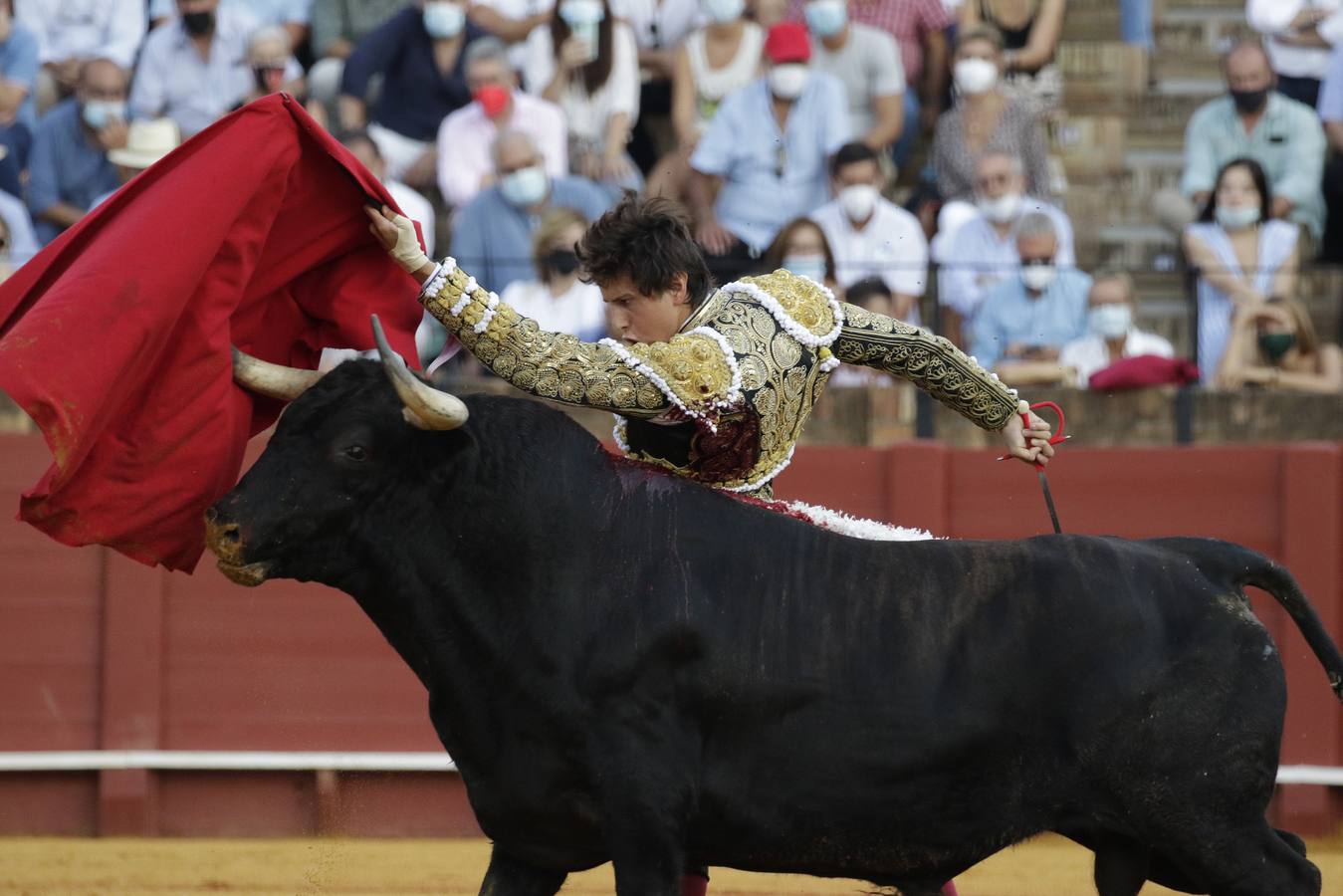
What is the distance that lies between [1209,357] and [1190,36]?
266 centimetres

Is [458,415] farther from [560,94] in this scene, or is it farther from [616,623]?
[560,94]

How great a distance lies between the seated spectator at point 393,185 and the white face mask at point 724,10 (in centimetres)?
138

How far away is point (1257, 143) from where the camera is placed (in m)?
8.03

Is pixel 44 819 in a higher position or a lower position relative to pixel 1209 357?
lower

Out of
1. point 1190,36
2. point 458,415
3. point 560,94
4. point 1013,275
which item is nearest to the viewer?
point 458,415

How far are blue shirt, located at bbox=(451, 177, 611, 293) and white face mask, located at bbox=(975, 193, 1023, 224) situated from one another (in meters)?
1.44

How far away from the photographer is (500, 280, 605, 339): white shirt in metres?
7.14

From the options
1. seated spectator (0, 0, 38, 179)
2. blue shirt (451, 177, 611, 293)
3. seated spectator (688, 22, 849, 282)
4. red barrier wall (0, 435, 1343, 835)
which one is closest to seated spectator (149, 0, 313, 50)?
seated spectator (0, 0, 38, 179)

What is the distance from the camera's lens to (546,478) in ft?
11.4

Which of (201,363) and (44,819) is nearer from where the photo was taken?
(201,363)

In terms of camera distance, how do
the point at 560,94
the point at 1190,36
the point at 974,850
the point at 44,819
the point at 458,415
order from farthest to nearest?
the point at 1190,36
the point at 560,94
the point at 44,819
the point at 974,850
the point at 458,415

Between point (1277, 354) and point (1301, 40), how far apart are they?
176 cm

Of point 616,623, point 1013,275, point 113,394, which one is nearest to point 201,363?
point 113,394

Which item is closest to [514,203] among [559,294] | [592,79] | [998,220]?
[559,294]
